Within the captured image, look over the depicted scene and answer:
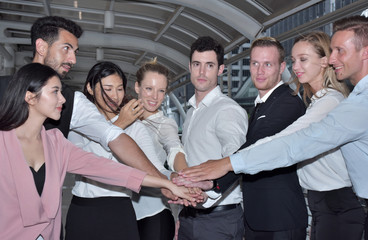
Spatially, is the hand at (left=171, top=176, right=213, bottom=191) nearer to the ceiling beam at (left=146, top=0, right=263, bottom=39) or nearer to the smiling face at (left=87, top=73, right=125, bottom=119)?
the smiling face at (left=87, top=73, right=125, bottom=119)

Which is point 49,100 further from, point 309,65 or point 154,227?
point 309,65

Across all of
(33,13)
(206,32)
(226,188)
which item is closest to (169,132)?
(226,188)

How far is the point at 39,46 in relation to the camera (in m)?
2.60

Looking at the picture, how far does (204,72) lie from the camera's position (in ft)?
9.67

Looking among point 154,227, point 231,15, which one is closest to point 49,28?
point 154,227

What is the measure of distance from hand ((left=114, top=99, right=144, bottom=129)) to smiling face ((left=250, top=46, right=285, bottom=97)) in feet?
2.76

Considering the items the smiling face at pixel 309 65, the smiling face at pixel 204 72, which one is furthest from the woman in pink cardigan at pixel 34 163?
the smiling face at pixel 309 65

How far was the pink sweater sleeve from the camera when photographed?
2273 millimetres

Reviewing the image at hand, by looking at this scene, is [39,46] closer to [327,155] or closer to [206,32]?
[327,155]

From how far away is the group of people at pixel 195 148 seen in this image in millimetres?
Answer: 2039

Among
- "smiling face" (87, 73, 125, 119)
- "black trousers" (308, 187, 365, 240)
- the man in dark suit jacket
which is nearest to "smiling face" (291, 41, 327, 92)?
the man in dark suit jacket

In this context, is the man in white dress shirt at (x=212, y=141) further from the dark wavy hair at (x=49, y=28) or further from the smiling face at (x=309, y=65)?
the dark wavy hair at (x=49, y=28)

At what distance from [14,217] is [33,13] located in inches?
379

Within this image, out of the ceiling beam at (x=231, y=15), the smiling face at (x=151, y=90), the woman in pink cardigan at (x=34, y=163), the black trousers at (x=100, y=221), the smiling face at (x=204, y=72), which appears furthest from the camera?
the ceiling beam at (x=231, y=15)
